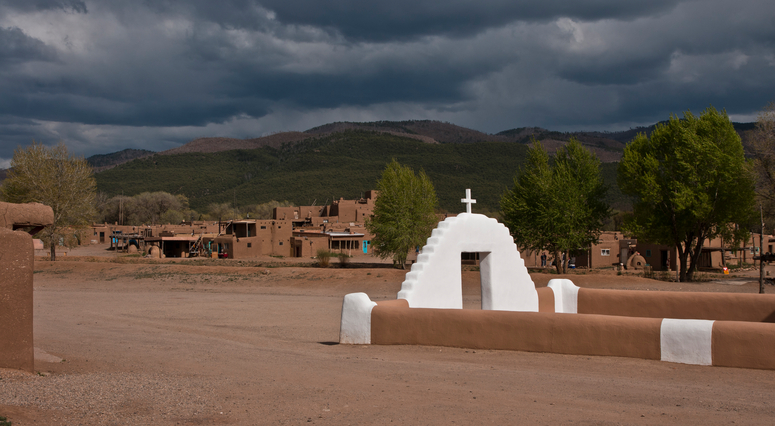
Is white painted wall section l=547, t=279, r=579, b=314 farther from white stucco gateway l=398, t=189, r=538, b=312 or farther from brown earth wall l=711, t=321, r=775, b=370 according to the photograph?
brown earth wall l=711, t=321, r=775, b=370

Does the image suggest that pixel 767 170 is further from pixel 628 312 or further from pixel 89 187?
pixel 89 187

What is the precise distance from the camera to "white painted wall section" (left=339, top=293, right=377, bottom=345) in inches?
396

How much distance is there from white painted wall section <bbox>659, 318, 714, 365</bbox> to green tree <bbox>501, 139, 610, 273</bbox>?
26.7 meters

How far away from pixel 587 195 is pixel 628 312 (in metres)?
24.8

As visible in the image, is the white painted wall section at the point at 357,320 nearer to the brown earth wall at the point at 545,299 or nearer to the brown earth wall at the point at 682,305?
the brown earth wall at the point at 545,299

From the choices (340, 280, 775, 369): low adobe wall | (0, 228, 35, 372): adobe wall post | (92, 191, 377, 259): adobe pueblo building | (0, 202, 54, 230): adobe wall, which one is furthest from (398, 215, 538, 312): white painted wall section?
(92, 191, 377, 259): adobe pueblo building

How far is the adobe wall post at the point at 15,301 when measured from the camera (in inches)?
270

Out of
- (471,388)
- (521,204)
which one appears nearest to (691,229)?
(521,204)

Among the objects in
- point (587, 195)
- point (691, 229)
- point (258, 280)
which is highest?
point (587, 195)

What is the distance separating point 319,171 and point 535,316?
12983 centimetres

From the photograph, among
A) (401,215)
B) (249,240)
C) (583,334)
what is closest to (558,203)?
(401,215)

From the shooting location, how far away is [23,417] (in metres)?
5.04

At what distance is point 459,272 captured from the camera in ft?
37.7

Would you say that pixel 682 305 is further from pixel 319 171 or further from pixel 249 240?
pixel 319 171
